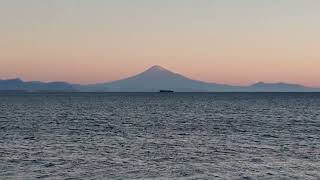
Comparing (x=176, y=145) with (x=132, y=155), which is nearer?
(x=132, y=155)

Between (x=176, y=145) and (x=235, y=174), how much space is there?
15.9 meters

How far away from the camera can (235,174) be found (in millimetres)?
31922

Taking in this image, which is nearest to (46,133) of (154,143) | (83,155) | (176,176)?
(154,143)

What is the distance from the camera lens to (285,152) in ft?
139

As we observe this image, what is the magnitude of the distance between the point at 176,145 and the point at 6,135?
20.3 metres

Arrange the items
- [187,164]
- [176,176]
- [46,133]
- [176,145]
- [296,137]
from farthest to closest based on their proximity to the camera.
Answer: [46,133], [296,137], [176,145], [187,164], [176,176]

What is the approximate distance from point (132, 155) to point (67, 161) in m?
5.56

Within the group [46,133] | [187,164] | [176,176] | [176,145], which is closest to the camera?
[176,176]

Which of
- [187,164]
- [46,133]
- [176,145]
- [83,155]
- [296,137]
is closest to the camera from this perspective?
[187,164]

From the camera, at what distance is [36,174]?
31234 mm

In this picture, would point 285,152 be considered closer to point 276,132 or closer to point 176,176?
point 176,176

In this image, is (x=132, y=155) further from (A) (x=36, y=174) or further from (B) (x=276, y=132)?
(B) (x=276, y=132)

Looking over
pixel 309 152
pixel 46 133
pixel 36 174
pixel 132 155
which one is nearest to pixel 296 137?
pixel 309 152

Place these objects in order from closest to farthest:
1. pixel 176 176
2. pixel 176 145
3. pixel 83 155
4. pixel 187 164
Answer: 1. pixel 176 176
2. pixel 187 164
3. pixel 83 155
4. pixel 176 145
